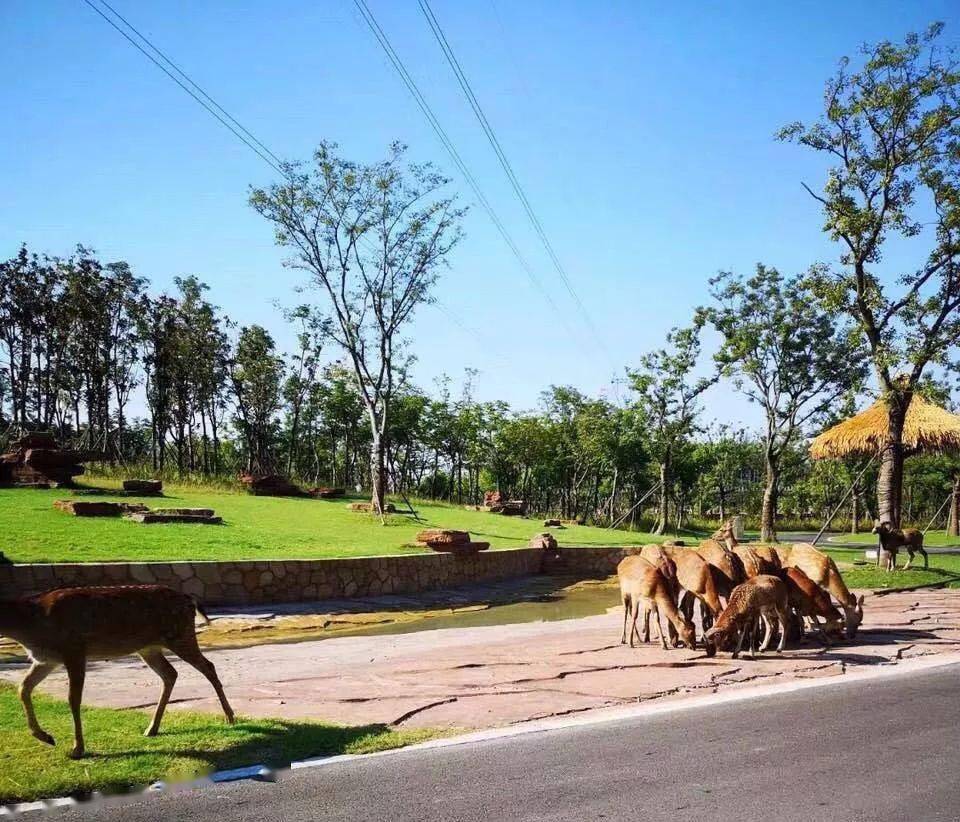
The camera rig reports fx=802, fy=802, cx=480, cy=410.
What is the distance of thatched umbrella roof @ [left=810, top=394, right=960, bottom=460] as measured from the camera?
27906 mm

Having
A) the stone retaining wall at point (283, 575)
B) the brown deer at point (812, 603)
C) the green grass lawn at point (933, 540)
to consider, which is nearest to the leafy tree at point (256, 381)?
the stone retaining wall at point (283, 575)

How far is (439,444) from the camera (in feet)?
166

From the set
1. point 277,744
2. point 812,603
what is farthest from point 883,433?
point 277,744

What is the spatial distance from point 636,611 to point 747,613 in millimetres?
1677

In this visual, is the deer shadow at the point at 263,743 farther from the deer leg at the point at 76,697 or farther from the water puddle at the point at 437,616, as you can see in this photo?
the water puddle at the point at 437,616

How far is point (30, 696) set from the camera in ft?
19.8

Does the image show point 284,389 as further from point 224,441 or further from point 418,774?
Answer: point 418,774

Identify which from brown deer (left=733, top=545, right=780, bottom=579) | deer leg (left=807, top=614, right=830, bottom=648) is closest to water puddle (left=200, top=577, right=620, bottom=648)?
brown deer (left=733, top=545, right=780, bottom=579)

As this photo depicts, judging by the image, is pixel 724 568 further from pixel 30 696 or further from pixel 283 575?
pixel 30 696

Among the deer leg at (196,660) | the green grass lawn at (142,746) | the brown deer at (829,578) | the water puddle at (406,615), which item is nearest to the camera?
the green grass lawn at (142,746)

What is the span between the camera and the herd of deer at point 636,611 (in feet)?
20.1

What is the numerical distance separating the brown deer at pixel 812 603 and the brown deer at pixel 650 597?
67.8 inches

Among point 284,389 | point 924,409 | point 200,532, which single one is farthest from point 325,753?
point 284,389

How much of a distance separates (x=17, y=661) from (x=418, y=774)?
24.2 feet
